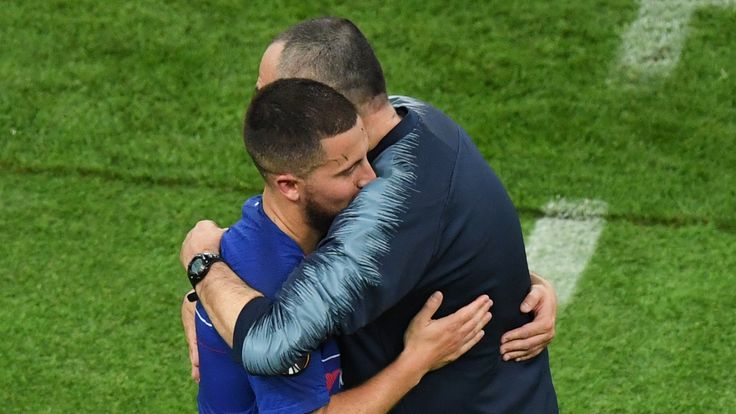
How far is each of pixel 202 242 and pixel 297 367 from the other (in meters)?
0.66

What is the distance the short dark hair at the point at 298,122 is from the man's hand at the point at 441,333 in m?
0.52

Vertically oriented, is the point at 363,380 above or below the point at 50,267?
above

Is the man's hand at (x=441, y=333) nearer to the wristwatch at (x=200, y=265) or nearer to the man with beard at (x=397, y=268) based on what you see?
the man with beard at (x=397, y=268)

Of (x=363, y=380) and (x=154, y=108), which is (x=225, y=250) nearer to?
(x=363, y=380)

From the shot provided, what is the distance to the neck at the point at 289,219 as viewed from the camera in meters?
3.34

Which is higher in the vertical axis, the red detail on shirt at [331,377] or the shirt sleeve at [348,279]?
the shirt sleeve at [348,279]

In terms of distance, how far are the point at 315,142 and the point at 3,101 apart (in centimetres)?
462

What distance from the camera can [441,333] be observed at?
3.37 meters

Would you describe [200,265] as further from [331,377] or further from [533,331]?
[533,331]

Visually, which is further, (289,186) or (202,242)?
(202,242)

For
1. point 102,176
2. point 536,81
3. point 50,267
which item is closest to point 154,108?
point 102,176

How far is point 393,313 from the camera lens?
3.45m

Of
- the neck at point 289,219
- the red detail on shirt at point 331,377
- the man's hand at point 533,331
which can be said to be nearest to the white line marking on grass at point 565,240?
the man's hand at point 533,331

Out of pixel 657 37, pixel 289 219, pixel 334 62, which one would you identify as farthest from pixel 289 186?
pixel 657 37
